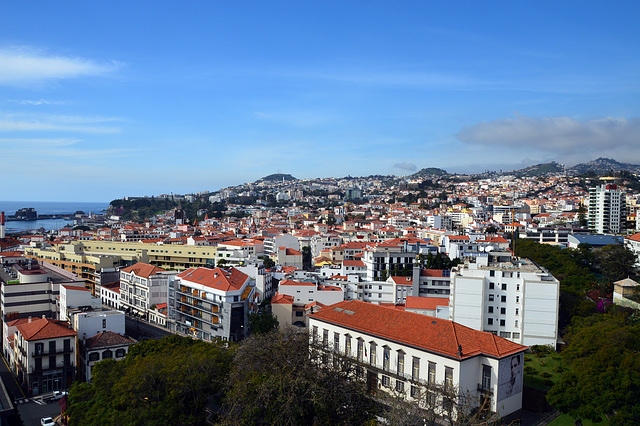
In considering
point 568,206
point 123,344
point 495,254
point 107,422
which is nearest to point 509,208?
point 568,206

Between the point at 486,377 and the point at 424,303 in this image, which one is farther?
the point at 424,303

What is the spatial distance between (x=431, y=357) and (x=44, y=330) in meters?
18.7

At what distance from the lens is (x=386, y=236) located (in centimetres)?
6775

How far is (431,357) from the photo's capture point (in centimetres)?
1980

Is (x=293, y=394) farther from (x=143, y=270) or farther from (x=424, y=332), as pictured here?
(x=143, y=270)

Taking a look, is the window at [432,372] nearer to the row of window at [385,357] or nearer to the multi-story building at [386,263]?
the row of window at [385,357]

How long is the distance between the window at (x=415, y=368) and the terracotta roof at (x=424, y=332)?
65 cm

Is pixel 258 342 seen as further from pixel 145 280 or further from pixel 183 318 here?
pixel 145 280

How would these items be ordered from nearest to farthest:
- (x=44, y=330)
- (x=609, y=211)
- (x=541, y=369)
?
(x=44, y=330), (x=541, y=369), (x=609, y=211)

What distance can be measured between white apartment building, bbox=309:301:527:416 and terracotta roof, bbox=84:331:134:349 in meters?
10.2

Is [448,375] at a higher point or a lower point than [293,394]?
lower

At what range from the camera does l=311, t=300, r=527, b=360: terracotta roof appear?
1977cm

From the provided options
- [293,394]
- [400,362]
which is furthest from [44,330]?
[400,362]

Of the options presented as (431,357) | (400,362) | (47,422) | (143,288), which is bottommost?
(47,422)
